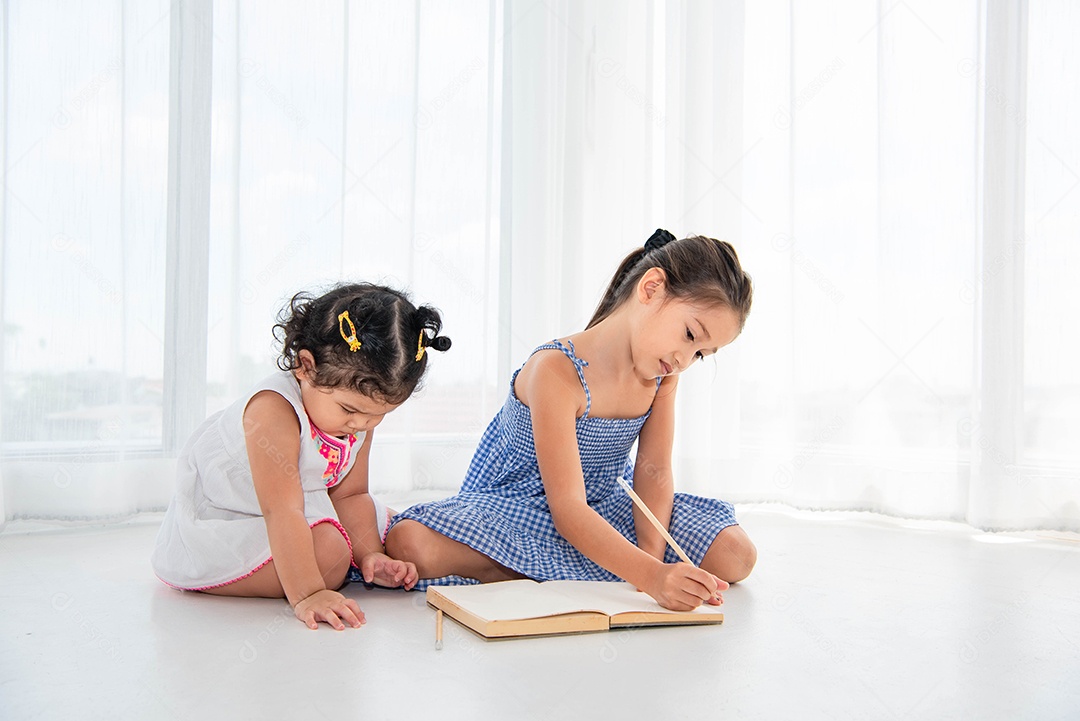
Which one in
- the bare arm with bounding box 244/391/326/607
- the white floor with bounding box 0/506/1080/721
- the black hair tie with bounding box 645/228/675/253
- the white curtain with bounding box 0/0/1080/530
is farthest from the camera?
the white curtain with bounding box 0/0/1080/530

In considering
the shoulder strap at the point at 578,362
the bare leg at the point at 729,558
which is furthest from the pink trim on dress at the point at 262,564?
the bare leg at the point at 729,558

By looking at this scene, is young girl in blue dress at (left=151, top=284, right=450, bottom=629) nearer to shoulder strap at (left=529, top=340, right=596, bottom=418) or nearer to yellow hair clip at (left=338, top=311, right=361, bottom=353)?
yellow hair clip at (left=338, top=311, right=361, bottom=353)

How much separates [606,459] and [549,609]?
36 cm

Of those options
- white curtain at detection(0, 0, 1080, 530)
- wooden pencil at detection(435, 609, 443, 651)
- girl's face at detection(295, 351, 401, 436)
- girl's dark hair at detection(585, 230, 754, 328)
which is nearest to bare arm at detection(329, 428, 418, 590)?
girl's face at detection(295, 351, 401, 436)

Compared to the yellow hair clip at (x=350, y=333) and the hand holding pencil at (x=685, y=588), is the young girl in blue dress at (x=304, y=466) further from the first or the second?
the hand holding pencil at (x=685, y=588)

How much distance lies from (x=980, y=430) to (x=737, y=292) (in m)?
0.88

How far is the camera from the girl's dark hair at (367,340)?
1.02m

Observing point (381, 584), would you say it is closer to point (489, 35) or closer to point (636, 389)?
point (636, 389)

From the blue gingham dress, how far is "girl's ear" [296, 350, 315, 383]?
0.24 m

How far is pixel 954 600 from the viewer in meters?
1.13

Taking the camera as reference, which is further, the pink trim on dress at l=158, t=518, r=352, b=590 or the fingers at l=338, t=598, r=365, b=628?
the pink trim on dress at l=158, t=518, r=352, b=590

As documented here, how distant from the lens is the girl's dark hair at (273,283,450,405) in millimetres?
1021

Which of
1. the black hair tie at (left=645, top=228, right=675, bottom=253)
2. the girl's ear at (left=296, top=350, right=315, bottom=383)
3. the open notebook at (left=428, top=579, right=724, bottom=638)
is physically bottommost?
the open notebook at (left=428, top=579, right=724, bottom=638)

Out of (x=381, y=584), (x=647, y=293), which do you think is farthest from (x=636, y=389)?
(x=381, y=584)
